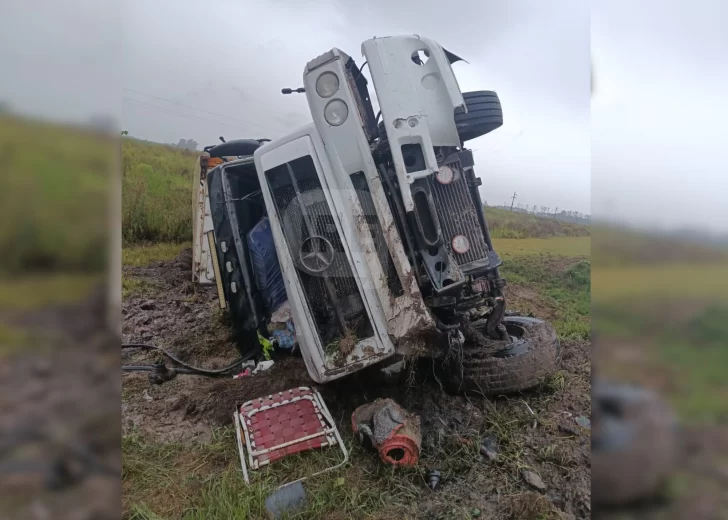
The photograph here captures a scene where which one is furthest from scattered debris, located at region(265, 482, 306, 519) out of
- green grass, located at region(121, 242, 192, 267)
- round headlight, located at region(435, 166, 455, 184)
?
green grass, located at region(121, 242, 192, 267)

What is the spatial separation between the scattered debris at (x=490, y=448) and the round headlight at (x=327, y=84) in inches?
82.2

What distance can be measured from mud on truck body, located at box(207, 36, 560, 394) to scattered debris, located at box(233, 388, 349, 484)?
0.23 metres

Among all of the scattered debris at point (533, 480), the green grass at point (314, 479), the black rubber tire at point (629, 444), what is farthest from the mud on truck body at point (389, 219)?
the black rubber tire at point (629, 444)

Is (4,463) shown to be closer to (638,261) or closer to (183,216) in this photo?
(638,261)

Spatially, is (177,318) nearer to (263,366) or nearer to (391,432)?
(263,366)

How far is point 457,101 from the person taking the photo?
232 centimetres

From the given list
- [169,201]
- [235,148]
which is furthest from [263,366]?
[169,201]

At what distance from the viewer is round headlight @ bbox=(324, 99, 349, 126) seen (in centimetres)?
242

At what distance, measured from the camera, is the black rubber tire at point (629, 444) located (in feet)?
1.77

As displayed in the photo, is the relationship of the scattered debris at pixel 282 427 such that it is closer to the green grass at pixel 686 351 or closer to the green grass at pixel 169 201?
the green grass at pixel 686 351

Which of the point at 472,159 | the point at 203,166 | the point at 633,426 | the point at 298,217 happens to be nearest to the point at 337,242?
the point at 298,217

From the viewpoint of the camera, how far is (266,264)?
310cm

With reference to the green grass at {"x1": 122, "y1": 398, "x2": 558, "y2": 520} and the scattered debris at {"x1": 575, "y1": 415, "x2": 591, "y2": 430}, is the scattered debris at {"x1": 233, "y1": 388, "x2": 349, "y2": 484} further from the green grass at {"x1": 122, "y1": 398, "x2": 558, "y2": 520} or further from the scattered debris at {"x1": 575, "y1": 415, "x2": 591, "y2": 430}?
the scattered debris at {"x1": 575, "y1": 415, "x2": 591, "y2": 430}

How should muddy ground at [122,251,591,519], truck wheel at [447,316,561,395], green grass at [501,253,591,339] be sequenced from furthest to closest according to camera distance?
green grass at [501,253,591,339] → truck wheel at [447,316,561,395] → muddy ground at [122,251,591,519]
